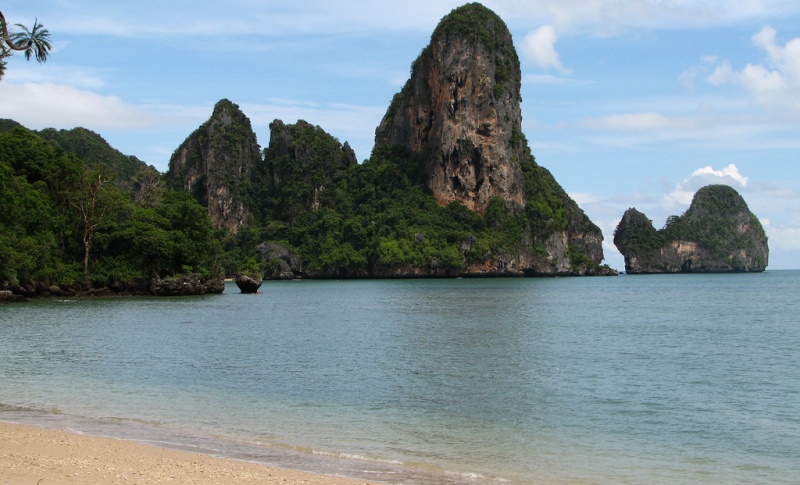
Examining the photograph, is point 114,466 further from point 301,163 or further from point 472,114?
point 301,163

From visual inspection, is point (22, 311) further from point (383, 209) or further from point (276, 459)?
point (383, 209)

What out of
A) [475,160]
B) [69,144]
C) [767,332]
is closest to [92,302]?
[767,332]

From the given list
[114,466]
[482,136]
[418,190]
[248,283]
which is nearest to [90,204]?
[248,283]

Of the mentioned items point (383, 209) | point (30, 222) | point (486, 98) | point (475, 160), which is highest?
point (486, 98)

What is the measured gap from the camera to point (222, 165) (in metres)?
136

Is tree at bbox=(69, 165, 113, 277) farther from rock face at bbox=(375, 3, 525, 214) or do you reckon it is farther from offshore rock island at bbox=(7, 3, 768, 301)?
rock face at bbox=(375, 3, 525, 214)

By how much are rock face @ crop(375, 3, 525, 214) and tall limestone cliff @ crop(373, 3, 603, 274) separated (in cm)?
16

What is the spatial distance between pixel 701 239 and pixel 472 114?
72.2 m

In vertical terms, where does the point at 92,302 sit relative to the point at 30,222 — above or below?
below

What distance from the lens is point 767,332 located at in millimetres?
30812

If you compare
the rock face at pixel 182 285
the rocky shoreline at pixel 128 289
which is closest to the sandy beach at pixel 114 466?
the rocky shoreline at pixel 128 289

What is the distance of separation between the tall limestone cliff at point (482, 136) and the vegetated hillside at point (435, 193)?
20cm

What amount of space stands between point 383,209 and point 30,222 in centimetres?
8370

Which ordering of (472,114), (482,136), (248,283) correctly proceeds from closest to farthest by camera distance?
(248,283)
(472,114)
(482,136)
